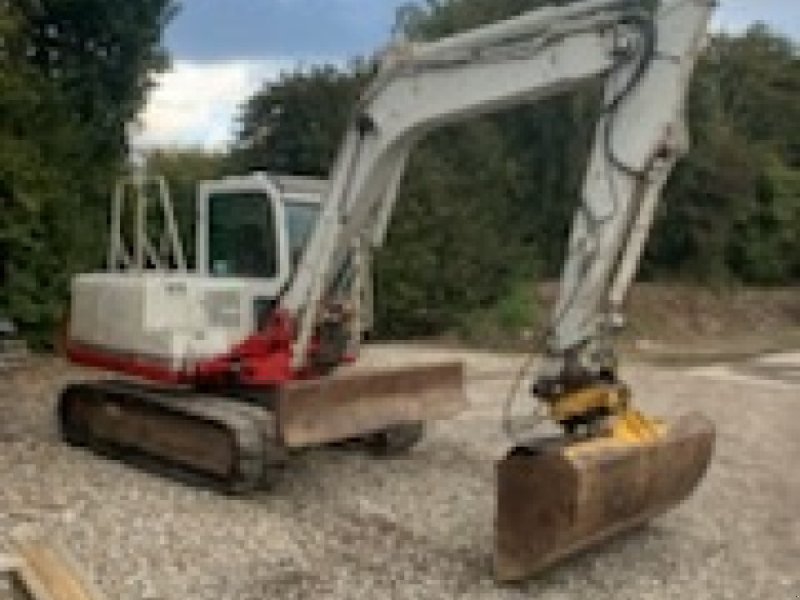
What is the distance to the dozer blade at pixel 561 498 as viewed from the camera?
20.2 ft

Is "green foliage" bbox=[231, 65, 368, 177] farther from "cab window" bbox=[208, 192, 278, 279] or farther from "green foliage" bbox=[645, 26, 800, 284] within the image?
"cab window" bbox=[208, 192, 278, 279]

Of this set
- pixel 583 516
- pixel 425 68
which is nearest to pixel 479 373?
pixel 425 68

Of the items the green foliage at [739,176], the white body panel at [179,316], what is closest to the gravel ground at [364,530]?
the white body panel at [179,316]

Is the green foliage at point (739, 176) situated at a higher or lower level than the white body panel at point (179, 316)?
higher

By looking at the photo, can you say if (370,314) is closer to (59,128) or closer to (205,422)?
(205,422)

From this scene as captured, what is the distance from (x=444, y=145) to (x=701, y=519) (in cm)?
1614

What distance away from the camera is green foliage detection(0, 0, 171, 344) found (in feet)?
44.9

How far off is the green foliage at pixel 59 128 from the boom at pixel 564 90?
20.6 feet

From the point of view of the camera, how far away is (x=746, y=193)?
26.5 m

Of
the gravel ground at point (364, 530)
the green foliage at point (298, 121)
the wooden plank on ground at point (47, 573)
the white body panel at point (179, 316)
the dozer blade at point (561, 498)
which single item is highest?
the green foliage at point (298, 121)

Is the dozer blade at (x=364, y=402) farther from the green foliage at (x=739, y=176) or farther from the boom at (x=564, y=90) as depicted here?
the green foliage at (x=739, y=176)

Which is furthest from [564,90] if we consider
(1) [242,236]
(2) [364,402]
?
(1) [242,236]

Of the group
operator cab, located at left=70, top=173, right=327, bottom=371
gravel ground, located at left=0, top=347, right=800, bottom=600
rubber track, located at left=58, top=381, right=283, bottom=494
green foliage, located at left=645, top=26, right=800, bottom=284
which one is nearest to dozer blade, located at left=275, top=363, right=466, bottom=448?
rubber track, located at left=58, top=381, right=283, bottom=494

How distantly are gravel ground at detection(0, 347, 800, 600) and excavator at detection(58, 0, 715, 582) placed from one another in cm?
29
